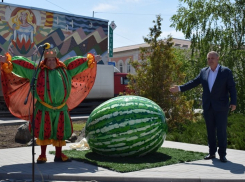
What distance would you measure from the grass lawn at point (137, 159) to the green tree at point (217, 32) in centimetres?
768

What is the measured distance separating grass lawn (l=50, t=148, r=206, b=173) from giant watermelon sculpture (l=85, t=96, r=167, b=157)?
0.16 metres

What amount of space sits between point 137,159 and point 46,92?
2157 millimetres

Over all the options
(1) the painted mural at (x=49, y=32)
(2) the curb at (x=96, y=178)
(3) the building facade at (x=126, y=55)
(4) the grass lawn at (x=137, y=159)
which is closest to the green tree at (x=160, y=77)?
(4) the grass lawn at (x=137, y=159)

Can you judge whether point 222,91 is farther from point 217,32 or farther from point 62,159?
point 217,32

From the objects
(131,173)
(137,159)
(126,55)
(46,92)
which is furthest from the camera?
(126,55)

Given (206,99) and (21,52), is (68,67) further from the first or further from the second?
(21,52)

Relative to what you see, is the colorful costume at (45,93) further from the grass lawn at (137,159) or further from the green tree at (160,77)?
the green tree at (160,77)

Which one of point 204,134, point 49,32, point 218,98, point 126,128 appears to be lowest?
point 204,134

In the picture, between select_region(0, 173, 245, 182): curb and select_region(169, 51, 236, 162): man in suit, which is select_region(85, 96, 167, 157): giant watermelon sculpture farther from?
select_region(0, 173, 245, 182): curb

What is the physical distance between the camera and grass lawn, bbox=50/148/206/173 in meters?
6.74

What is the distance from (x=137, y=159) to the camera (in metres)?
7.39

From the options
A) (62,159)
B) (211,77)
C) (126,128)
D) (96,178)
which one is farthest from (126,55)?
(96,178)

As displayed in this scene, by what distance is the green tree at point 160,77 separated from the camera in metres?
12.5

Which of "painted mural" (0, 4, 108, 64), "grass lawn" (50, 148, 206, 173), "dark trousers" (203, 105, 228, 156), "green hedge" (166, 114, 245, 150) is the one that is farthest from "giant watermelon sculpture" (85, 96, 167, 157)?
"painted mural" (0, 4, 108, 64)
